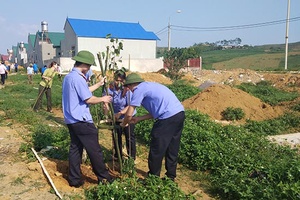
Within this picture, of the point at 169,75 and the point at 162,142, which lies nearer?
the point at 162,142

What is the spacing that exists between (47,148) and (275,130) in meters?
5.45

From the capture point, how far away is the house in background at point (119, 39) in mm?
28109

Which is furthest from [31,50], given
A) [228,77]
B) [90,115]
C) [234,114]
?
[90,115]

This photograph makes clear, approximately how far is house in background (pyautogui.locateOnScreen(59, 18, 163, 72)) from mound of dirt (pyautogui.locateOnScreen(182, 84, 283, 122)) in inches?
682

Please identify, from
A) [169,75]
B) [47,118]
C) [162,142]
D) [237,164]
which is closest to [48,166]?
[162,142]

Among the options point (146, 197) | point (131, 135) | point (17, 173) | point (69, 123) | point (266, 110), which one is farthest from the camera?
point (266, 110)

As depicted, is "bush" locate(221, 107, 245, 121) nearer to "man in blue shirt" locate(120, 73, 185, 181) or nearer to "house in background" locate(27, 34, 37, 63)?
"man in blue shirt" locate(120, 73, 185, 181)

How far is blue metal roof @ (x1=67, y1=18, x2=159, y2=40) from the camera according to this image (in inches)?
1132

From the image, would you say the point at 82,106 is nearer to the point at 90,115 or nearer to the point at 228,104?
the point at 90,115

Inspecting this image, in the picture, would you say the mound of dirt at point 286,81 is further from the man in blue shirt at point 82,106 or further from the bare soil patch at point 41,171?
the man in blue shirt at point 82,106

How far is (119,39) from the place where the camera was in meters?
27.3

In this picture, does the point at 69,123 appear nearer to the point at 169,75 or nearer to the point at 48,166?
the point at 48,166

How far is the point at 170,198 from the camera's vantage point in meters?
3.33

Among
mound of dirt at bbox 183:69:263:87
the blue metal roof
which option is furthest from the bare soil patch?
the blue metal roof
